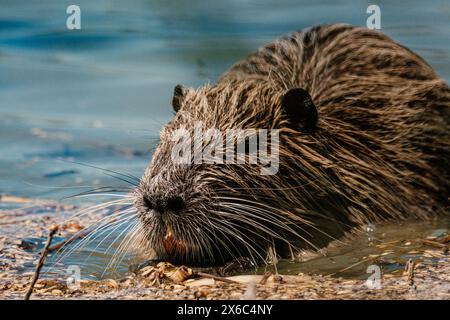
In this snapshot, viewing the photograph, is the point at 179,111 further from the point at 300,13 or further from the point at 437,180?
the point at 300,13

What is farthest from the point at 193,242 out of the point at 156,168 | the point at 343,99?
the point at 343,99

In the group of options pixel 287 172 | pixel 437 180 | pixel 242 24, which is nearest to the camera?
pixel 287 172

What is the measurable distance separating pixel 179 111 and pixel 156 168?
0.57 meters

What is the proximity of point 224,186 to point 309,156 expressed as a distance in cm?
61

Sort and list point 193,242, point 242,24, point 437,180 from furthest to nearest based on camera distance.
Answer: point 242,24, point 437,180, point 193,242

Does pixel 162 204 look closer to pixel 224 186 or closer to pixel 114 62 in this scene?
pixel 224 186

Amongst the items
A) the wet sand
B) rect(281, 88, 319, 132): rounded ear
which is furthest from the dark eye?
rect(281, 88, 319, 132): rounded ear

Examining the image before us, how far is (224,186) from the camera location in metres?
5.54

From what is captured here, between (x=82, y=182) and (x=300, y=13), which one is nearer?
(x=82, y=182)

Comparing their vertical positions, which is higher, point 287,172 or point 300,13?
point 300,13

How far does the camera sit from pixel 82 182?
8.88 metres

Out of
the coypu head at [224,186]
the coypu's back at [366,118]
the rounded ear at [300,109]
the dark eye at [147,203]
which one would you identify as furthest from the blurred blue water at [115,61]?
the dark eye at [147,203]

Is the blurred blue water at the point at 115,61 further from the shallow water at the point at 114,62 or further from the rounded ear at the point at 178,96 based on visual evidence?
the rounded ear at the point at 178,96

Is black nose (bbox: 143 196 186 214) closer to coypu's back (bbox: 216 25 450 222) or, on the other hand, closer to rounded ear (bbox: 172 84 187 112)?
coypu's back (bbox: 216 25 450 222)
